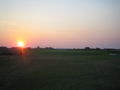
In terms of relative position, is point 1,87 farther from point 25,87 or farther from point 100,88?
point 100,88

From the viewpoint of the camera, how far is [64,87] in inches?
374

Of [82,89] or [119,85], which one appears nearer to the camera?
[82,89]

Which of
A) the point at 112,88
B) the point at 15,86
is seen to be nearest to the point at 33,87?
the point at 15,86

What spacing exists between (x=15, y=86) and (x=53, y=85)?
2098 mm

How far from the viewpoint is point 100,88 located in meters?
9.35

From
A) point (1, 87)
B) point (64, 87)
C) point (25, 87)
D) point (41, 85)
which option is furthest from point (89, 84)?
point (1, 87)

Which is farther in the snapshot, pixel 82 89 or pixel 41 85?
pixel 41 85

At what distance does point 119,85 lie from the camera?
9898 millimetres

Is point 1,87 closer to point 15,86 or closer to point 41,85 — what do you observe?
point 15,86

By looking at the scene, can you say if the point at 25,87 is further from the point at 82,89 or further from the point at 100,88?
the point at 100,88

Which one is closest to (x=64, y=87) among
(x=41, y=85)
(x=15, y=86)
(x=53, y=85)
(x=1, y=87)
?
(x=53, y=85)

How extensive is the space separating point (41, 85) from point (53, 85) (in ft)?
2.22

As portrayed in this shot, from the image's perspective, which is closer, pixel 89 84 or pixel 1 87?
pixel 1 87

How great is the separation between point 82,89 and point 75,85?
85 centimetres
